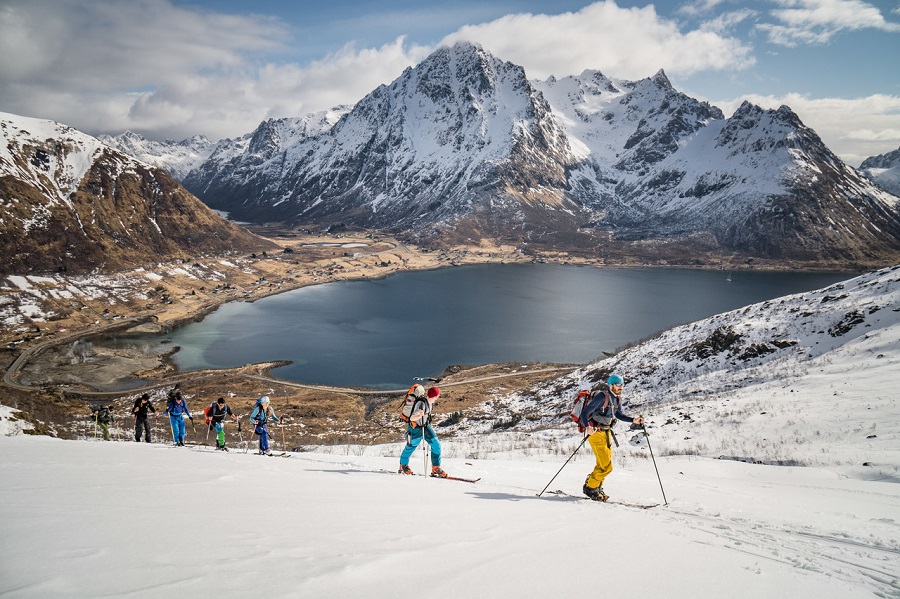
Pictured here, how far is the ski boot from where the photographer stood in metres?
9.95

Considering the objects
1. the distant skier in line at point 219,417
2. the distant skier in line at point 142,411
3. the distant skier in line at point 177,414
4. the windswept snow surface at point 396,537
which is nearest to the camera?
the windswept snow surface at point 396,537

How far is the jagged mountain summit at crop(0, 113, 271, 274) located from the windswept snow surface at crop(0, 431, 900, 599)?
130 m

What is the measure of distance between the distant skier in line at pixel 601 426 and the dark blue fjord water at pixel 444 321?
185 feet

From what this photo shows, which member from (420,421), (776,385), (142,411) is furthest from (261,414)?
(776,385)

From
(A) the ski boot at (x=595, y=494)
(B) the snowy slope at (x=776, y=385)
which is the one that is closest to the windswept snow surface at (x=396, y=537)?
(A) the ski boot at (x=595, y=494)

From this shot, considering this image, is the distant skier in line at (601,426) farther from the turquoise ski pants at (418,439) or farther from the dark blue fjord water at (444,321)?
the dark blue fjord water at (444,321)

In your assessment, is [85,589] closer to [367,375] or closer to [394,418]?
[394,418]

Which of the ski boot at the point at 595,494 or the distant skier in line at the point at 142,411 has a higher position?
the distant skier in line at the point at 142,411

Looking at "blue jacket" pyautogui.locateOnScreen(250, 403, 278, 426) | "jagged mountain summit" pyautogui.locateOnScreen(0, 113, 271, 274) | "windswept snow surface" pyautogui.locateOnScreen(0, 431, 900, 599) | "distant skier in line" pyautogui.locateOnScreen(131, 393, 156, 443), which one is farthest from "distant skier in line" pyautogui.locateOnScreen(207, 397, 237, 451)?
"jagged mountain summit" pyautogui.locateOnScreen(0, 113, 271, 274)

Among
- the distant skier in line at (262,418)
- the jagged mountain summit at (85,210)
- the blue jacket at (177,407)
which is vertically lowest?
the distant skier in line at (262,418)

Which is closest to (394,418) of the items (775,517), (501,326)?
(775,517)

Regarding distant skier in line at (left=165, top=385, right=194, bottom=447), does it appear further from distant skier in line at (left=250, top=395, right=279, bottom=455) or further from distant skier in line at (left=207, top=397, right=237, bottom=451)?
distant skier in line at (left=250, top=395, right=279, bottom=455)

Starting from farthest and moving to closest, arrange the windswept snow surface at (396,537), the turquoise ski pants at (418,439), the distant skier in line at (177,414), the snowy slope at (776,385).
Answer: the distant skier in line at (177,414) → the snowy slope at (776,385) → the turquoise ski pants at (418,439) → the windswept snow surface at (396,537)

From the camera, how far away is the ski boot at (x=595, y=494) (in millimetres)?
9953
